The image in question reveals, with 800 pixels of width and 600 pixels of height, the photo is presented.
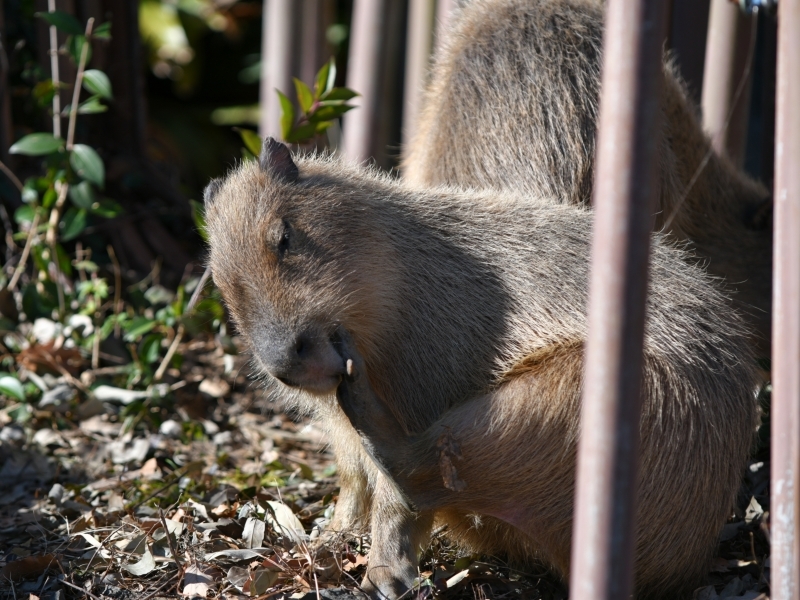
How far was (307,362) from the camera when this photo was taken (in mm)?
2268

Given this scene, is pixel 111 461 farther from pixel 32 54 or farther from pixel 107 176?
pixel 32 54

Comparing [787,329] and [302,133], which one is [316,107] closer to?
[302,133]

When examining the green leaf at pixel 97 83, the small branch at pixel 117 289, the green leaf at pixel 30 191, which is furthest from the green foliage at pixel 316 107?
the green leaf at pixel 30 191

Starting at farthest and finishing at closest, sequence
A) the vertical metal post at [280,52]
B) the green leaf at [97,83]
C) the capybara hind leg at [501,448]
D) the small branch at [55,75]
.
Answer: the vertical metal post at [280,52] → the small branch at [55,75] → the green leaf at [97,83] → the capybara hind leg at [501,448]

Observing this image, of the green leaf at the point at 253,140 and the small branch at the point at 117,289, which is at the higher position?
the green leaf at the point at 253,140

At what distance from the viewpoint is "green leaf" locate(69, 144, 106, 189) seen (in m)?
3.80

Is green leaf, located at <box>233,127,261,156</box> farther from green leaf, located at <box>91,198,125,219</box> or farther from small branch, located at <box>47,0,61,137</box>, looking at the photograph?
small branch, located at <box>47,0,61,137</box>

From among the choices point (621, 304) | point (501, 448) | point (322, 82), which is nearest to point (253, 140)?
point (322, 82)

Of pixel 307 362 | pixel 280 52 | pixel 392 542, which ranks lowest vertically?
pixel 392 542

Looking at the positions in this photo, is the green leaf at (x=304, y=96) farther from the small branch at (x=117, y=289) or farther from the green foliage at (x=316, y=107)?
the small branch at (x=117, y=289)

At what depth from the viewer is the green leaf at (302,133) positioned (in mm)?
3576

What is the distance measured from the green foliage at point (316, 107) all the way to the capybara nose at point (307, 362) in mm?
1480

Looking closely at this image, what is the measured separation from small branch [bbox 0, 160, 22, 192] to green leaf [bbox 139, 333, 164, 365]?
40.0 inches

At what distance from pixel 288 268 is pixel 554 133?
127cm
